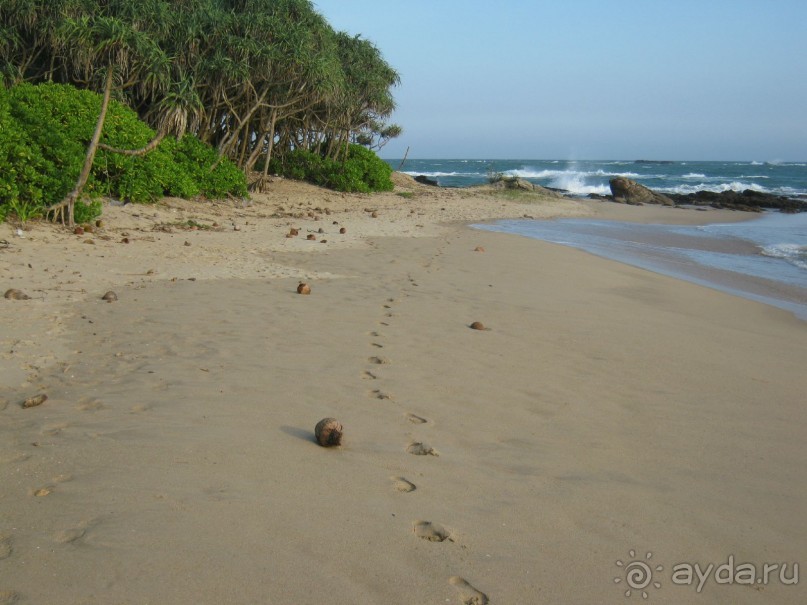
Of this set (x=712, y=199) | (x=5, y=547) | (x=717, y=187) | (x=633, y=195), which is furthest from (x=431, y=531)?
(x=717, y=187)

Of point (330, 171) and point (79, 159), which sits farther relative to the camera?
point (330, 171)

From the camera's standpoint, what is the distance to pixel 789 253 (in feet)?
48.1

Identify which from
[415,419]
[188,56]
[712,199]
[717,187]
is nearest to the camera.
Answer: [415,419]

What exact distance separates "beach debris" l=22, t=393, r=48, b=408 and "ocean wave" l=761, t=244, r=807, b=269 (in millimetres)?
12942

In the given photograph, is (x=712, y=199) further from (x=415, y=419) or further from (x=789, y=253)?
(x=415, y=419)

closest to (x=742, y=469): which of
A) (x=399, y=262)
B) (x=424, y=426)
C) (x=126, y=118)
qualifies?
(x=424, y=426)

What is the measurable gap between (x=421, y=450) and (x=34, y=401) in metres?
2.06

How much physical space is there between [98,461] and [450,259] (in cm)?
781

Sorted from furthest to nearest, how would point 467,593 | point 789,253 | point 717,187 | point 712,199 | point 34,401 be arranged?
point 717,187, point 712,199, point 789,253, point 34,401, point 467,593

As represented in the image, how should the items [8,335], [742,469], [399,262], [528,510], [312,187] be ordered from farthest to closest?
1. [312,187]
2. [399,262]
3. [8,335]
4. [742,469]
5. [528,510]

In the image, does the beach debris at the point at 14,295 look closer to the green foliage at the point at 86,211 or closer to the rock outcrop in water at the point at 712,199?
the green foliage at the point at 86,211

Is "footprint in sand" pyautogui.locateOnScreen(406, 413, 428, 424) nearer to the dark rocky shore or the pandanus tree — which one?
the pandanus tree

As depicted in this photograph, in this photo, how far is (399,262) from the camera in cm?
→ 971

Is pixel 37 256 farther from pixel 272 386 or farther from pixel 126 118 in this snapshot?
pixel 126 118
